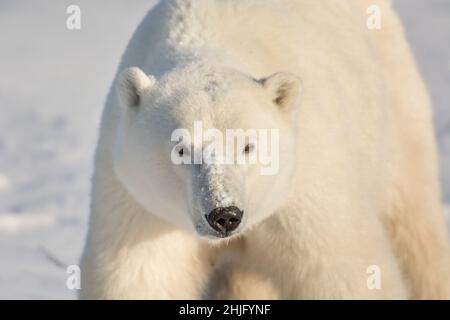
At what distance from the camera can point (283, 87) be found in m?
4.42

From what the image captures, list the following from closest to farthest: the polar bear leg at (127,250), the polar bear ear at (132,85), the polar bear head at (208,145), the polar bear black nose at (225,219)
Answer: the polar bear black nose at (225,219), the polar bear head at (208,145), the polar bear ear at (132,85), the polar bear leg at (127,250)

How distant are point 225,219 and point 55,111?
24.6 feet

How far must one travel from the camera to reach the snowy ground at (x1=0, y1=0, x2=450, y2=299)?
7.72 metres

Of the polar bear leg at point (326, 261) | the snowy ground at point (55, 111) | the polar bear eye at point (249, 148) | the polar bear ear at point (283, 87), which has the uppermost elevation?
the snowy ground at point (55, 111)

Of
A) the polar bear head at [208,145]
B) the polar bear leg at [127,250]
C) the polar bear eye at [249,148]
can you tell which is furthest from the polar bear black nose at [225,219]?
the polar bear leg at [127,250]

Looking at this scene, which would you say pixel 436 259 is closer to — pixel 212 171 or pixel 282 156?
pixel 282 156

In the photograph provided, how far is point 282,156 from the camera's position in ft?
14.5

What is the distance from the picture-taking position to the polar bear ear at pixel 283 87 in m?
4.40

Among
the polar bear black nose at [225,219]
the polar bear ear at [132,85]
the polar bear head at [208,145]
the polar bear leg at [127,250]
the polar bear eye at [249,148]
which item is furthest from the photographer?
the polar bear leg at [127,250]

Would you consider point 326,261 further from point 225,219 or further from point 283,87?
point 225,219

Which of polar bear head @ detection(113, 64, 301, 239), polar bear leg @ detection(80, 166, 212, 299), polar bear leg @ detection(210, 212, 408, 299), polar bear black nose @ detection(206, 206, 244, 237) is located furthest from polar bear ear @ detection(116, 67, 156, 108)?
polar bear leg @ detection(210, 212, 408, 299)

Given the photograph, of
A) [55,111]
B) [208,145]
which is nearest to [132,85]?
[208,145]

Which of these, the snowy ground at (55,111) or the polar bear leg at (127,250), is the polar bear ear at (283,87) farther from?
the snowy ground at (55,111)
